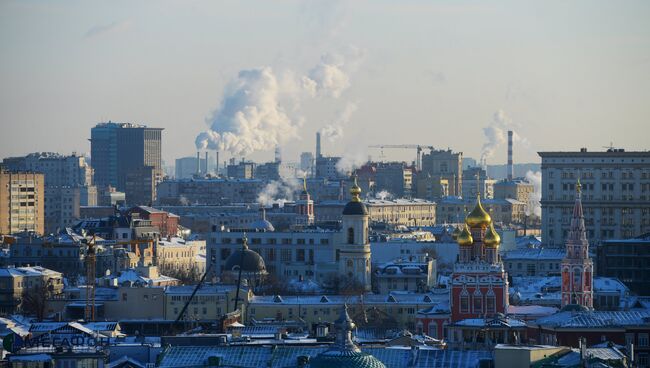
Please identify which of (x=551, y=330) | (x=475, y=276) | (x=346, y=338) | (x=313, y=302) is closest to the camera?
(x=346, y=338)

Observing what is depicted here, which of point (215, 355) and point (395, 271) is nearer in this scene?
point (215, 355)

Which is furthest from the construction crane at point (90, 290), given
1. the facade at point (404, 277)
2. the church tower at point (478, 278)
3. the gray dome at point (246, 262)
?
the church tower at point (478, 278)

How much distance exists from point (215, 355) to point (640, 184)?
7876 centimetres

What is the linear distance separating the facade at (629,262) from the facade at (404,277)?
8.28 meters

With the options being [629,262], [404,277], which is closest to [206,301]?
[404,277]

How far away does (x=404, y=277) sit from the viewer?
4879 inches

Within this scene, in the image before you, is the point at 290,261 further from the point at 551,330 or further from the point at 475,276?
the point at 551,330

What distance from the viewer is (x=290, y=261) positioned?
135750 mm

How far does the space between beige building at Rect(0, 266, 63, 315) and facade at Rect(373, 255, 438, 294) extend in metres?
14.6

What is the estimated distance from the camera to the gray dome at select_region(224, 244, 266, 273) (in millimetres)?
123812

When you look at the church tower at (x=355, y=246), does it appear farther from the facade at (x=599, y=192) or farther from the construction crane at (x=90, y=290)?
the facade at (x=599, y=192)

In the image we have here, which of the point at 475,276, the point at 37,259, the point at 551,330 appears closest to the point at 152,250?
the point at 37,259

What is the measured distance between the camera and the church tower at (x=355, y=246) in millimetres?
124000

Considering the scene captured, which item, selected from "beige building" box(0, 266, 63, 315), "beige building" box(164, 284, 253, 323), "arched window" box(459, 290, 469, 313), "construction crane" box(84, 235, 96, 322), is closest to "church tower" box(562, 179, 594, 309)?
"arched window" box(459, 290, 469, 313)
